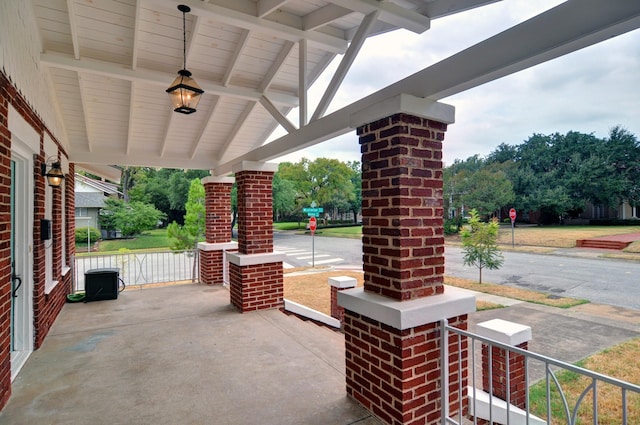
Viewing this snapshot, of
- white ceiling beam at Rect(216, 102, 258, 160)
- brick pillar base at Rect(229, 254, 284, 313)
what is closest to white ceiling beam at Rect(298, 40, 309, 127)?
white ceiling beam at Rect(216, 102, 258, 160)

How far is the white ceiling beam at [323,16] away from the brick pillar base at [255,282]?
3.61 metres

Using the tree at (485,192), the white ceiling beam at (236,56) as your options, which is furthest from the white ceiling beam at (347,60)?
the tree at (485,192)

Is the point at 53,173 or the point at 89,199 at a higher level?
the point at 89,199

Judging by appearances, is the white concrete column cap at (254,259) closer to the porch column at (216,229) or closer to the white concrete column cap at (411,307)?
the porch column at (216,229)

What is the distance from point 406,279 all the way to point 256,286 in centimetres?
375

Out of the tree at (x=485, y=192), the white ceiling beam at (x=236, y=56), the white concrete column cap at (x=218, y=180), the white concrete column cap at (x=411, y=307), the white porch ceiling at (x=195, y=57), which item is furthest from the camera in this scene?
the tree at (x=485, y=192)

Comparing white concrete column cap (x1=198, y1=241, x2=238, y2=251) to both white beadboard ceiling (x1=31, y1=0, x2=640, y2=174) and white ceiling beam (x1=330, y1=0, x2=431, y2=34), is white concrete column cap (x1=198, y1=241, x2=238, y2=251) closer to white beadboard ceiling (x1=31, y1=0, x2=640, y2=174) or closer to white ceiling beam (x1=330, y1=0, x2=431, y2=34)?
white beadboard ceiling (x1=31, y1=0, x2=640, y2=174)

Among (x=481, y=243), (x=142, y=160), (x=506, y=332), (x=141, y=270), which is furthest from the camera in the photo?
(x=481, y=243)

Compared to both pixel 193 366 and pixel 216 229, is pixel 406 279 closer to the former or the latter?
pixel 193 366

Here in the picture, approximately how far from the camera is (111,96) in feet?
17.9

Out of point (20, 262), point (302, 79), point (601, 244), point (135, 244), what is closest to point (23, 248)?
point (20, 262)

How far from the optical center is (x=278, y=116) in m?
5.05

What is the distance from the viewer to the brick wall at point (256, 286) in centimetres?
571

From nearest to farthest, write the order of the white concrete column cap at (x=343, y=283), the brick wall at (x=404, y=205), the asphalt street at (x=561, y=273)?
the brick wall at (x=404, y=205) < the white concrete column cap at (x=343, y=283) < the asphalt street at (x=561, y=273)
